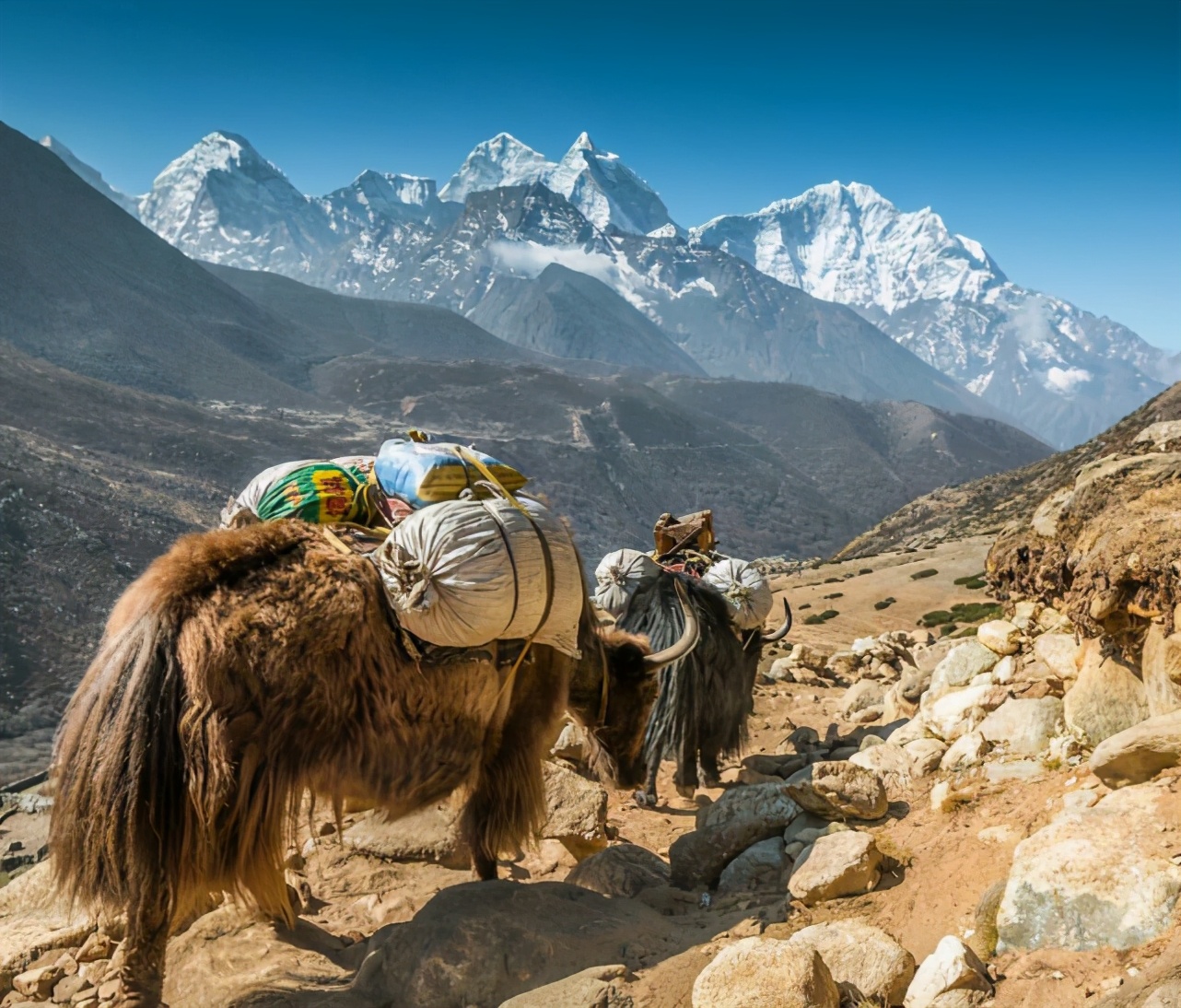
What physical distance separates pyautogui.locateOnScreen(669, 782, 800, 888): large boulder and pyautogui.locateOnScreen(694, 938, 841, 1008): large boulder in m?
1.36

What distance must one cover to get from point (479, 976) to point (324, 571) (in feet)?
4.86

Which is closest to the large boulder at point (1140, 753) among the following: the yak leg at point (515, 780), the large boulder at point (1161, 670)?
the large boulder at point (1161, 670)

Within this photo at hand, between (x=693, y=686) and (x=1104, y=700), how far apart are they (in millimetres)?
2818

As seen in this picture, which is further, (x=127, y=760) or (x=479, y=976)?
(x=479, y=976)

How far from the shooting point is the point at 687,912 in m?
3.56

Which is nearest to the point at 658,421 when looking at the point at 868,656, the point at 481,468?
the point at 868,656

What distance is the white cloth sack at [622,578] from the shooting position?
20.3 feet

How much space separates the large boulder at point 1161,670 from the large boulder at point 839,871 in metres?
1.22

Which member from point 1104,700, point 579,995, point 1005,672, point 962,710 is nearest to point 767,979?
point 579,995

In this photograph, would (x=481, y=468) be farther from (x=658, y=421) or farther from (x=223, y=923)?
(x=658, y=421)

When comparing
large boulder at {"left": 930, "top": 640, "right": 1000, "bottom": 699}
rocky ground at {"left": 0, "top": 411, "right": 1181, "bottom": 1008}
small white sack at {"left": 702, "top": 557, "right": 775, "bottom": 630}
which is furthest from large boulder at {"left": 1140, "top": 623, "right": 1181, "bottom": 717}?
small white sack at {"left": 702, "top": 557, "right": 775, "bottom": 630}

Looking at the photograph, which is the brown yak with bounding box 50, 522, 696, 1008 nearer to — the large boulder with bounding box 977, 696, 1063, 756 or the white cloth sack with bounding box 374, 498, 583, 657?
the white cloth sack with bounding box 374, 498, 583, 657

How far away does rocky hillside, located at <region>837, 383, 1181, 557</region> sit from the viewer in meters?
35.4

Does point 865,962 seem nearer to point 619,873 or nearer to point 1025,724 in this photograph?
point 619,873
